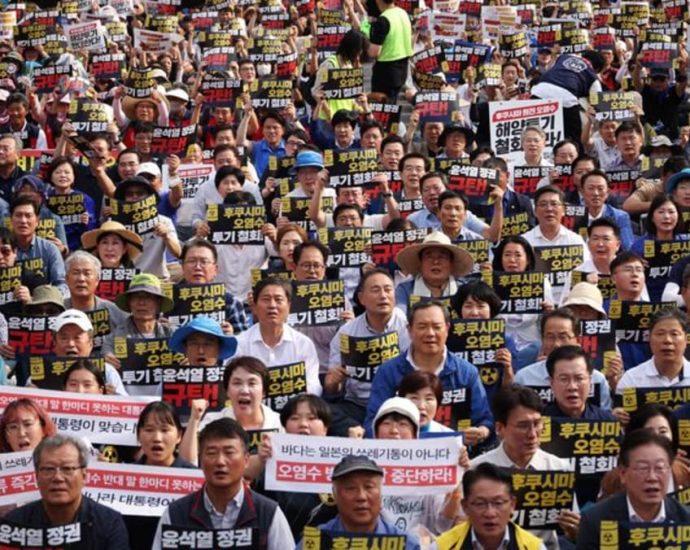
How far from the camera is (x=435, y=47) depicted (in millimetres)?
19641

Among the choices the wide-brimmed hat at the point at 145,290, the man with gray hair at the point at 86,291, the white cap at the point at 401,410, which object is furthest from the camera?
the man with gray hair at the point at 86,291

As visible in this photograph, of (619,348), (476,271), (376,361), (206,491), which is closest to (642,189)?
(476,271)

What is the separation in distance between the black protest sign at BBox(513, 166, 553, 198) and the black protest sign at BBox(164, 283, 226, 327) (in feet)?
14.5

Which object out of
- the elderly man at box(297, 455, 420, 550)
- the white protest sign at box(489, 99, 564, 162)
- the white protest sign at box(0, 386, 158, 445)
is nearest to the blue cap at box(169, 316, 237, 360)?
the white protest sign at box(0, 386, 158, 445)

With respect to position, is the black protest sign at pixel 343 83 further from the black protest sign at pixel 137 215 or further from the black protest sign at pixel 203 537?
the black protest sign at pixel 203 537

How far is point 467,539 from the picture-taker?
315 inches

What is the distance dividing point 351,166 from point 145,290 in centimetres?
350

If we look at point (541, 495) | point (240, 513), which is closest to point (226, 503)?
point (240, 513)

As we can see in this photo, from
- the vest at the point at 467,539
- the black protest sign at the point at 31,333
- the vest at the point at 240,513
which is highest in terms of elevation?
the black protest sign at the point at 31,333

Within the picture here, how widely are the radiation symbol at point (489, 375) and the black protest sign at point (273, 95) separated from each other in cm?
738

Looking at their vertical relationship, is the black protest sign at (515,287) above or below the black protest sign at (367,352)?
above

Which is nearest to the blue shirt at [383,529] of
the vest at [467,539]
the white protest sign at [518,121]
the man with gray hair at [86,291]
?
the vest at [467,539]

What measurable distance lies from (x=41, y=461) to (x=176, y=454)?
1.28 metres

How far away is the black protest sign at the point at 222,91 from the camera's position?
1778cm
